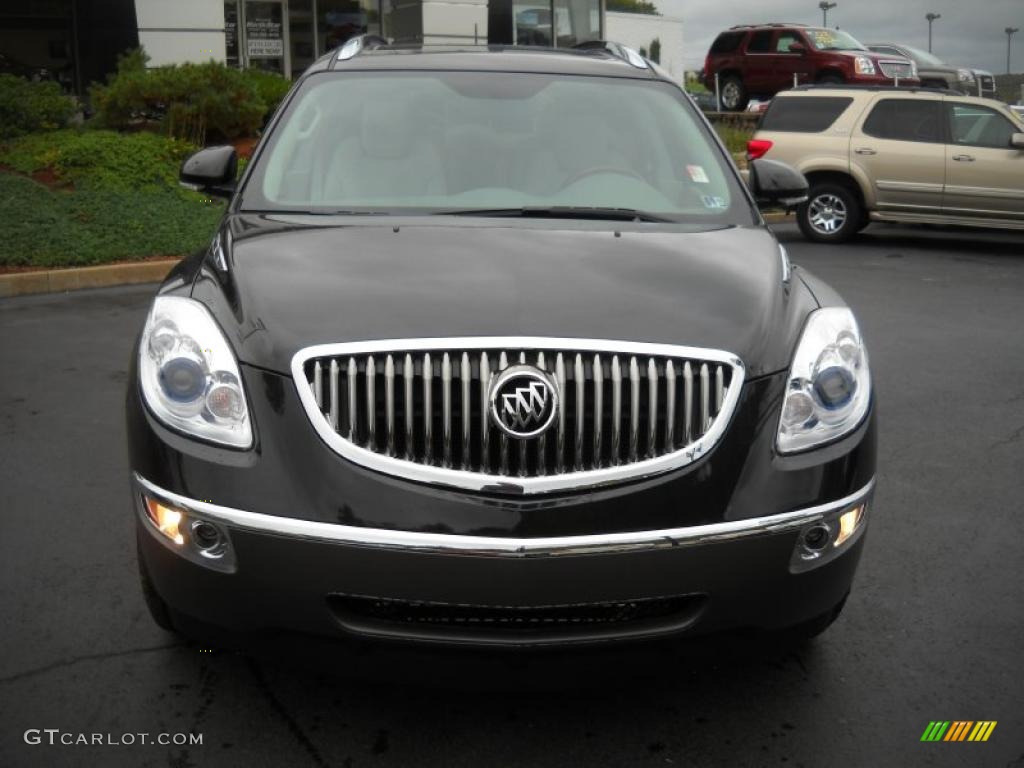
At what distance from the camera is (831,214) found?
14.9 meters

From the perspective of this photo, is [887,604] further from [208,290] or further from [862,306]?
[862,306]

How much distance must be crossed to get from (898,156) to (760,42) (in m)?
14.1

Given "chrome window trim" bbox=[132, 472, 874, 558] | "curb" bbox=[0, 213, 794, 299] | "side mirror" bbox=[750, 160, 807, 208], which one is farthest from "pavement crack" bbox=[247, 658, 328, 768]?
"curb" bbox=[0, 213, 794, 299]

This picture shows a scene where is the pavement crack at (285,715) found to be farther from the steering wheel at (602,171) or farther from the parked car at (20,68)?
the parked car at (20,68)

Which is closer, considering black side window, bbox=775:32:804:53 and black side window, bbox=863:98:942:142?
black side window, bbox=863:98:942:142

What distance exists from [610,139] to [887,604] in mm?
1845

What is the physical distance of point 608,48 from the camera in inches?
217

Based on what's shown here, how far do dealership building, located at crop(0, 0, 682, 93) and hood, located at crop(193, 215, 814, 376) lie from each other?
12.3 m

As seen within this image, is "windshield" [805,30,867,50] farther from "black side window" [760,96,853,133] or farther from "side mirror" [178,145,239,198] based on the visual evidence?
"side mirror" [178,145,239,198]

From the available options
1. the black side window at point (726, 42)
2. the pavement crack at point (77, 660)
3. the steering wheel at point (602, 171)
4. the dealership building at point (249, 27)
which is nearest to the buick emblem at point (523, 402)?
the pavement crack at point (77, 660)

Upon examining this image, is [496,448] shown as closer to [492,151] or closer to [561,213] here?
[561,213]

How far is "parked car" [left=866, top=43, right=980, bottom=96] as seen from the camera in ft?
95.8

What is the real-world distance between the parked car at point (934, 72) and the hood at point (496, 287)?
2682cm

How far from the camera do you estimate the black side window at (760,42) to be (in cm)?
2758
